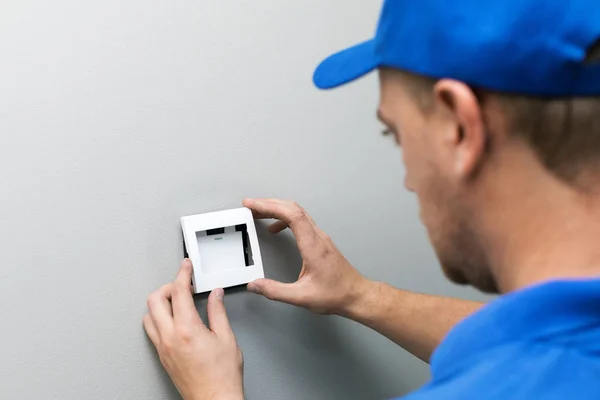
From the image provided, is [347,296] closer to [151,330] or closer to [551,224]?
[151,330]

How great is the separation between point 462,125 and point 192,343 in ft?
1.37

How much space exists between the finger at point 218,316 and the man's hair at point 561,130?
1.42 ft

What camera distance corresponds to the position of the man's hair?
0.48m

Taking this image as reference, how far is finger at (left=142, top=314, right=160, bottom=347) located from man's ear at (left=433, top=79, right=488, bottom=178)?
0.43 metres

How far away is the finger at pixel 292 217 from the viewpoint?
31.4 inches

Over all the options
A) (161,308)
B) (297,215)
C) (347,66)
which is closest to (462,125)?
(347,66)

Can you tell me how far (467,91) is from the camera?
480 millimetres

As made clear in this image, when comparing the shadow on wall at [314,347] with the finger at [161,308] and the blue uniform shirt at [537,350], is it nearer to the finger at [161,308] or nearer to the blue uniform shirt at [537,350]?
the finger at [161,308]

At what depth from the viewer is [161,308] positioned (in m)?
0.75

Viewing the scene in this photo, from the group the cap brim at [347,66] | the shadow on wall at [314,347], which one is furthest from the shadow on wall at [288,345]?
the cap brim at [347,66]

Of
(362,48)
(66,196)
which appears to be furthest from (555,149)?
(66,196)

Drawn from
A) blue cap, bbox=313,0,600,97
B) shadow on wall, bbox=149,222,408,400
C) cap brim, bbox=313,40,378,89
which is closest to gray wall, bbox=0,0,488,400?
shadow on wall, bbox=149,222,408,400

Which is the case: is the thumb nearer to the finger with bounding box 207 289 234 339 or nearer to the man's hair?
the finger with bounding box 207 289 234 339

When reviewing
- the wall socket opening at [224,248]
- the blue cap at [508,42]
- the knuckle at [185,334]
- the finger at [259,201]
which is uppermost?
the blue cap at [508,42]
